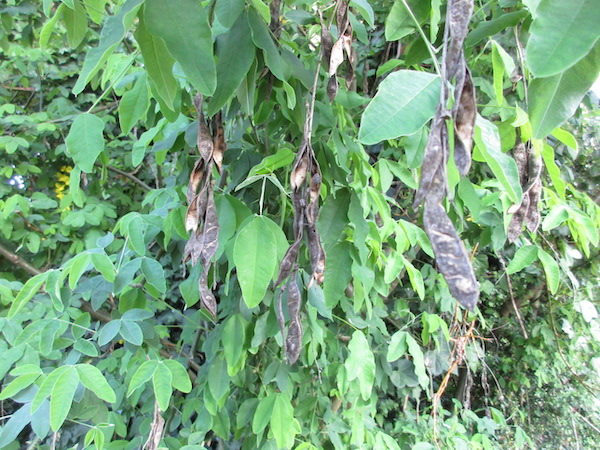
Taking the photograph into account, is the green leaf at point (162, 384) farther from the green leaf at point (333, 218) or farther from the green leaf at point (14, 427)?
the green leaf at point (333, 218)

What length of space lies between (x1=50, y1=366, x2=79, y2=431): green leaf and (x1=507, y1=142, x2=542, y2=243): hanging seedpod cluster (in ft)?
2.67

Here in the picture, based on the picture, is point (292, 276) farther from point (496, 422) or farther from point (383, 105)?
point (496, 422)

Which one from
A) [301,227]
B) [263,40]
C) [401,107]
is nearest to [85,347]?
[301,227]

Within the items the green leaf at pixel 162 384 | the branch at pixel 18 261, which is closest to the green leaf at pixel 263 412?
the green leaf at pixel 162 384

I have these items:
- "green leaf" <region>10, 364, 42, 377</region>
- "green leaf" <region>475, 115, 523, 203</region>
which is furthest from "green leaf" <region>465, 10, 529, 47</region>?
"green leaf" <region>10, 364, 42, 377</region>

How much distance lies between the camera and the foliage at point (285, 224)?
1.49 ft

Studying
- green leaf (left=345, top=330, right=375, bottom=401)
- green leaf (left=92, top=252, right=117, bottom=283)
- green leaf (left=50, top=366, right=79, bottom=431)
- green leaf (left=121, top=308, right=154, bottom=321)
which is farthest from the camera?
green leaf (left=345, top=330, right=375, bottom=401)

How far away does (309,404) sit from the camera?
1364mm

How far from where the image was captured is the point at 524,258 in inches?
43.1

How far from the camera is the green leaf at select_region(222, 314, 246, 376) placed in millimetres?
936

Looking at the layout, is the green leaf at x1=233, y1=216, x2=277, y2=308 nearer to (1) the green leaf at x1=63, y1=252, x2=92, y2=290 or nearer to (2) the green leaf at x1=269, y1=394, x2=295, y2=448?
(1) the green leaf at x1=63, y1=252, x2=92, y2=290

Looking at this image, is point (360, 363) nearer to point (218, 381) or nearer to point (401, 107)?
point (218, 381)

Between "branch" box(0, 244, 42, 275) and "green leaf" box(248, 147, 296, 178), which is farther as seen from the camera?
"branch" box(0, 244, 42, 275)

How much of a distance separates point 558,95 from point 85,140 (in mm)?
581
